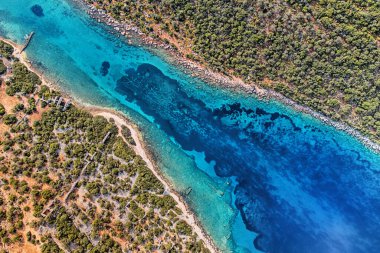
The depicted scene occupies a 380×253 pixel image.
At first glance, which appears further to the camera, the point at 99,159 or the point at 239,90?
the point at 239,90

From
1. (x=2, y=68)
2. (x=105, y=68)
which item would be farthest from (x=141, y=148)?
(x=2, y=68)

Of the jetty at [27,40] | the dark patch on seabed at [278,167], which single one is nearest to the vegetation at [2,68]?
the jetty at [27,40]

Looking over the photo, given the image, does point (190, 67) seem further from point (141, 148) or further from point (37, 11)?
point (37, 11)

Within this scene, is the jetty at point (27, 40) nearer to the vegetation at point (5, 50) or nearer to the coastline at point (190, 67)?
the vegetation at point (5, 50)

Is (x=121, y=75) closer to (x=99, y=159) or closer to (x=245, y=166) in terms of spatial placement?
(x=99, y=159)

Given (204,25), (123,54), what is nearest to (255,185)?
(204,25)

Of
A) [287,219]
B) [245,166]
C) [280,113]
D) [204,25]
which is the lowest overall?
[287,219]
